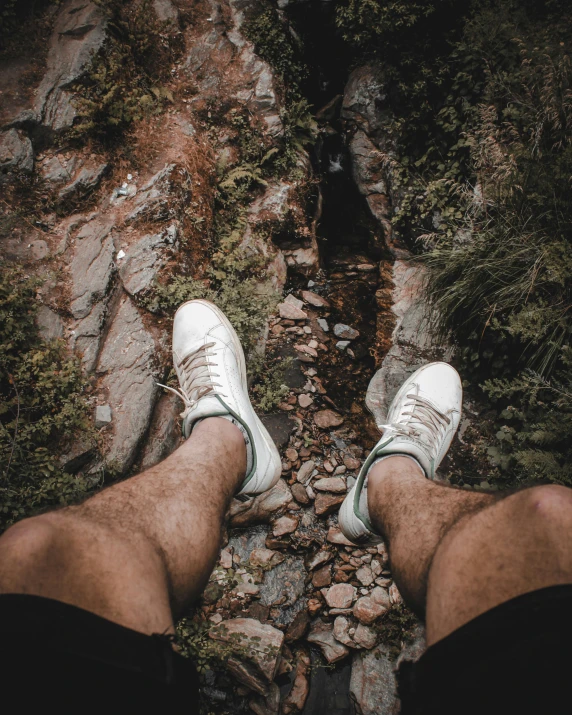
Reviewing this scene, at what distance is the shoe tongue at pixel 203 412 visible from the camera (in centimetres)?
245

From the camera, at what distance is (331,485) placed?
289cm

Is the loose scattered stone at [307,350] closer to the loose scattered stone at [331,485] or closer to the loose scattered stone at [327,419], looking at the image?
the loose scattered stone at [327,419]

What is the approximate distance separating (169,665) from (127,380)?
2.05 meters

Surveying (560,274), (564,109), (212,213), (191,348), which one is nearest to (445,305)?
(560,274)

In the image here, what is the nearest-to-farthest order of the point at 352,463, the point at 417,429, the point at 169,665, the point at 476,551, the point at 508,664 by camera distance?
the point at 508,664 < the point at 169,665 < the point at 476,551 < the point at 417,429 < the point at 352,463

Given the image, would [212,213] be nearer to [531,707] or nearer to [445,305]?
[445,305]

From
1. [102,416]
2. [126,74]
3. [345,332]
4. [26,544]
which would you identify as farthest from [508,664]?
[126,74]

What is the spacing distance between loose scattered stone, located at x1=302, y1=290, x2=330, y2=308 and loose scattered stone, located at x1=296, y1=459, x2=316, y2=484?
64.6 inches

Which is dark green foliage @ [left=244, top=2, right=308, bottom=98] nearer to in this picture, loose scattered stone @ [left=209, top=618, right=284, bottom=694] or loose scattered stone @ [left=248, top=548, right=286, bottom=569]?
loose scattered stone @ [left=248, top=548, right=286, bottom=569]

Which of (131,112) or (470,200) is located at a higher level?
(131,112)

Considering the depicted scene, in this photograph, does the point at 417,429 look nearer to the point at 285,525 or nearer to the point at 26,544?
the point at 285,525

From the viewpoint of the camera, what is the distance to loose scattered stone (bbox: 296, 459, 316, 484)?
→ 115 inches

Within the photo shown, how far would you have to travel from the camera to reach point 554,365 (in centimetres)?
246

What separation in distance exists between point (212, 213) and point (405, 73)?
2.62 meters
